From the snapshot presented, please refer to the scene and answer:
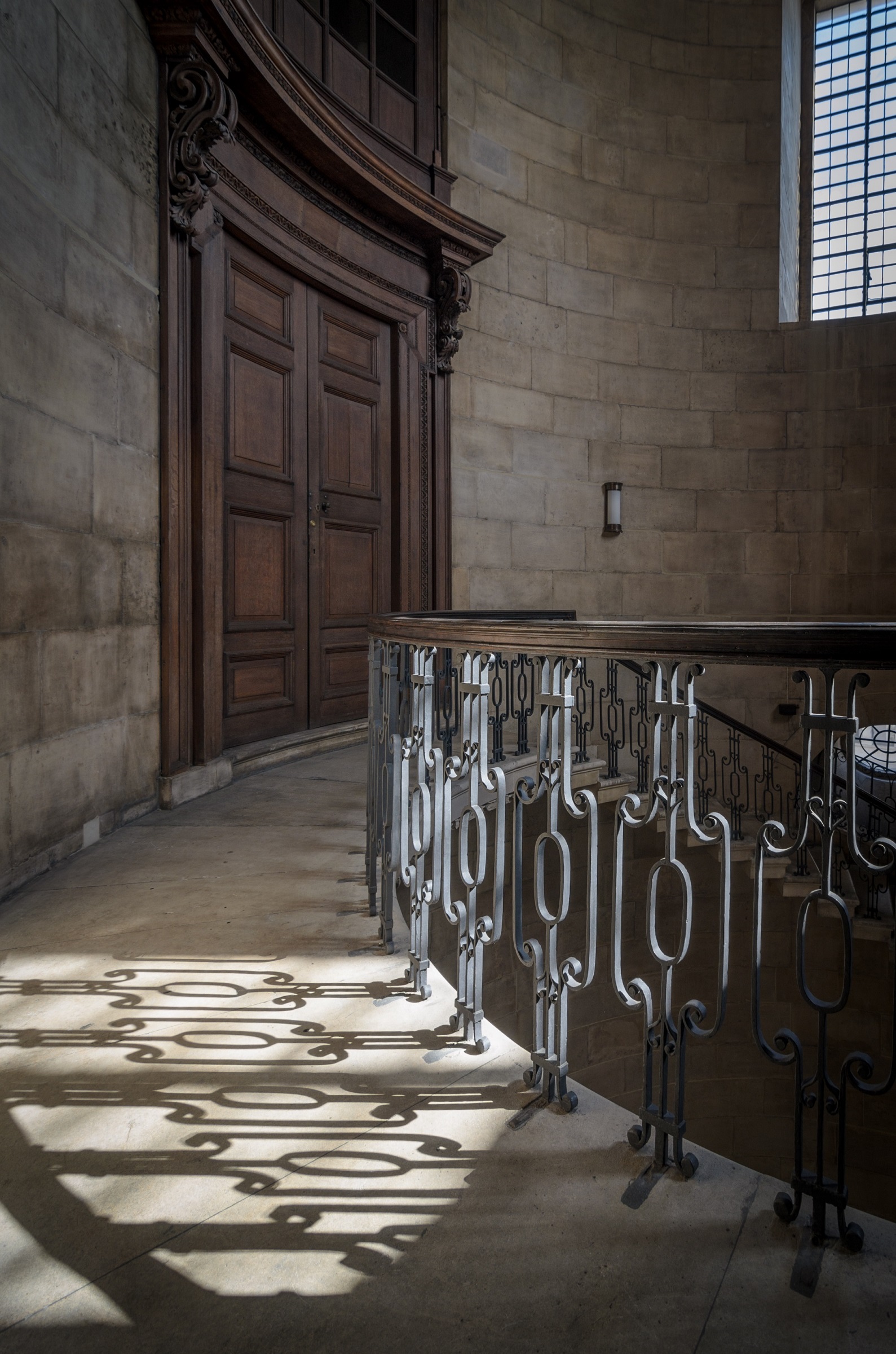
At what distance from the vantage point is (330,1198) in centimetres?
148

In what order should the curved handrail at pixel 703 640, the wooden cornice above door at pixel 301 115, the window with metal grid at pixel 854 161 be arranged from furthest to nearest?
1. the window with metal grid at pixel 854 161
2. the wooden cornice above door at pixel 301 115
3. the curved handrail at pixel 703 640

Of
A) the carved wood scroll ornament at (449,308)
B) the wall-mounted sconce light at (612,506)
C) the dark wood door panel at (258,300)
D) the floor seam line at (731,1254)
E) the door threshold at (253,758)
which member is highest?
the carved wood scroll ornament at (449,308)

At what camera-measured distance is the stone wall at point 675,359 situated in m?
7.18

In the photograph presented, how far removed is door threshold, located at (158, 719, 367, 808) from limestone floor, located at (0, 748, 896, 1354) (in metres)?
1.76

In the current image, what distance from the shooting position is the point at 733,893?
21.2 ft

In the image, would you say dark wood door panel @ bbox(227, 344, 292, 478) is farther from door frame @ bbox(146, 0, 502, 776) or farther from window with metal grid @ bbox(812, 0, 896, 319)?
window with metal grid @ bbox(812, 0, 896, 319)

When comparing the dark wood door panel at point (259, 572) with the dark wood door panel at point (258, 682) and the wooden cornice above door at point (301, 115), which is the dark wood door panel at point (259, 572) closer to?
the dark wood door panel at point (258, 682)

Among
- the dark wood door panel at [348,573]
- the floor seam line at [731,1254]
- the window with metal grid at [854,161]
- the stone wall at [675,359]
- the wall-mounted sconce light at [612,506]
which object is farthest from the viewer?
the window with metal grid at [854,161]

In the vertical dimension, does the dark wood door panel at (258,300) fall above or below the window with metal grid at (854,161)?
below

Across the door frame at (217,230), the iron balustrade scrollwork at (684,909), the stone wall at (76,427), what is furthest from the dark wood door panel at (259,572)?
the iron balustrade scrollwork at (684,909)

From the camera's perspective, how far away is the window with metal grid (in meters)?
8.02

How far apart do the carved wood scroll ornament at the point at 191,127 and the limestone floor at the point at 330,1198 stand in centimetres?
340

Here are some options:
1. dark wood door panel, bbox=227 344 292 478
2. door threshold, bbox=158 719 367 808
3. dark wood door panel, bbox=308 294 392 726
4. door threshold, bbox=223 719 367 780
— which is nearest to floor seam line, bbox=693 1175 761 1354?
door threshold, bbox=158 719 367 808

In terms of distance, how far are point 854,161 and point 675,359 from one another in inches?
105
